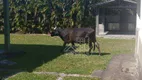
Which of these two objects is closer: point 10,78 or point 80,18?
point 10,78

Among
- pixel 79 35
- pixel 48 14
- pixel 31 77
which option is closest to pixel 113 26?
pixel 48 14

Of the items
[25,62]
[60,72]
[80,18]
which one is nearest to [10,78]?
[60,72]

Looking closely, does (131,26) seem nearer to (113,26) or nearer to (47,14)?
(113,26)

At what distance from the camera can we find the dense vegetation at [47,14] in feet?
76.3

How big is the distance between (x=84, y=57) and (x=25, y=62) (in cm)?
263

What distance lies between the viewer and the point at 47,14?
77.9ft

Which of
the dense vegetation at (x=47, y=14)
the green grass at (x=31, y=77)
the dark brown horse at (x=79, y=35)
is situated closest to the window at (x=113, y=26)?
the dense vegetation at (x=47, y=14)

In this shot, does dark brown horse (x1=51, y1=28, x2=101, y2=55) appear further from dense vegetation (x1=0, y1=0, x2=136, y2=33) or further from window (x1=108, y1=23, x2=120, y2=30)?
window (x1=108, y1=23, x2=120, y2=30)

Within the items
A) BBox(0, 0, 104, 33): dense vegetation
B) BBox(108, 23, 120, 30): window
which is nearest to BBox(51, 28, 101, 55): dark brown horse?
BBox(0, 0, 104, 33): dense vegetation

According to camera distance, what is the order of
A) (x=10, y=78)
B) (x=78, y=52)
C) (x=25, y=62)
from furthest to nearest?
(x=78, y=52) < (x=25, y=62) < (x=10, y=78)

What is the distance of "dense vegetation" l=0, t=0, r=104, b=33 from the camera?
23266 millimetres

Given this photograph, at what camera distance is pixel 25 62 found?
10.6 meters

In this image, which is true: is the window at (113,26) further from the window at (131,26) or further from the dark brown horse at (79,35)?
the dark brown horse at (79,35)

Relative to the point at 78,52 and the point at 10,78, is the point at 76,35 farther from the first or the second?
the point at 10,78
